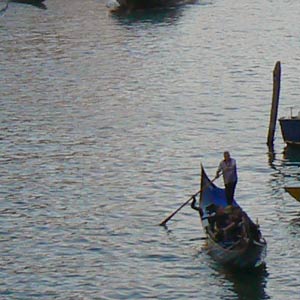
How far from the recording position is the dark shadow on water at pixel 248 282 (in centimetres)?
2925

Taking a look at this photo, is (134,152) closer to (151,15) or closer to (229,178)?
(229,178)

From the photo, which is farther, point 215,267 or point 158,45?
point 158,45

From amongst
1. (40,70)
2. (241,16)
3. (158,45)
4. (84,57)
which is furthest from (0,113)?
(241,16)

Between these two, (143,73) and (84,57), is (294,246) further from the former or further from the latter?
(84,57)

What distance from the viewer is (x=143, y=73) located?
62875 millimetres

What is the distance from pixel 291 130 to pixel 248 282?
1467 centimetres

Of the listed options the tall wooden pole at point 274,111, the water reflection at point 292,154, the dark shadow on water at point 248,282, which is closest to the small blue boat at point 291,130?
the water reflection at point 292,154

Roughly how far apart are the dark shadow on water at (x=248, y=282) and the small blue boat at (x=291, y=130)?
1350cm

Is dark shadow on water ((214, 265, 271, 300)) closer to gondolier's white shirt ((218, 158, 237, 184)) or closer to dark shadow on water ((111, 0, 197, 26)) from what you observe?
gondolier's white shirt ((218, 158, 237, 184))

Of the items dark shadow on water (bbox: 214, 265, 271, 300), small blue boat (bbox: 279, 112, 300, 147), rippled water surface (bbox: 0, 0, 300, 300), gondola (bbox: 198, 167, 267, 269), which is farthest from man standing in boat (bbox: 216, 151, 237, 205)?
small blue boat (bbox: 279, 112, 300, 147)

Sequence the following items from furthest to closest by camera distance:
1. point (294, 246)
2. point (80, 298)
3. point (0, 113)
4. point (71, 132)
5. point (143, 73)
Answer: point (143, 73), point (0, 113), point (71, 132), point (294, 246), point (80, 298)

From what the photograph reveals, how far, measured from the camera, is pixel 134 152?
4466 centimetres

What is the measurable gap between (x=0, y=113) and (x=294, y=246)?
74.6 feet

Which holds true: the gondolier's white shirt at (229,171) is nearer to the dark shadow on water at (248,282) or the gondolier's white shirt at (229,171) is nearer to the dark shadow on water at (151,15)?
the dark shadow on water at (248,282)
